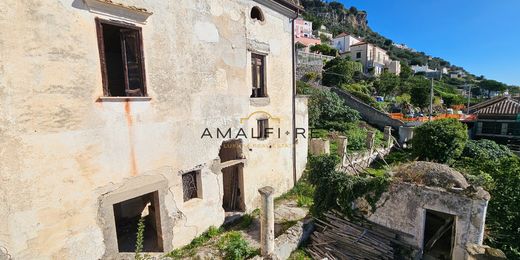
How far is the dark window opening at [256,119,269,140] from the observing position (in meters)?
10.6

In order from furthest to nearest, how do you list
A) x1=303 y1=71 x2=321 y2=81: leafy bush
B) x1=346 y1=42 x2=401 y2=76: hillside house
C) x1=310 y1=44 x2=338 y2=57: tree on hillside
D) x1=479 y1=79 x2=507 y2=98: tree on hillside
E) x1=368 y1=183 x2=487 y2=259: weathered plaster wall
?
x1=479 y1=79 x2=507 y2=98: tree on hillside, x1=346 y1=42 x2=401 y2=76: hillside house, x1=310 y1=44 x2=338 y2=57: tree on hillside, x1=303 y1=71 x2=321 y2=81: leafy bush, x1=368 y1=183 x2=487 y2=259: weathered plaster wall

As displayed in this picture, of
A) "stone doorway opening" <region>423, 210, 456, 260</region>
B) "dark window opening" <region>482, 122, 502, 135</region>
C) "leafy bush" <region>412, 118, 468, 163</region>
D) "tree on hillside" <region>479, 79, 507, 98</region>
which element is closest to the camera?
"stone doorway opening" <region>423, 210, 456, 260</region>

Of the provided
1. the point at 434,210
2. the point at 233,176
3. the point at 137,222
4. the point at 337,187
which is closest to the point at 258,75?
the point at 233,176

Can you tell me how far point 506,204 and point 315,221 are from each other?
239 inches

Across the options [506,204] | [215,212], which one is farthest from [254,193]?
[506,204]

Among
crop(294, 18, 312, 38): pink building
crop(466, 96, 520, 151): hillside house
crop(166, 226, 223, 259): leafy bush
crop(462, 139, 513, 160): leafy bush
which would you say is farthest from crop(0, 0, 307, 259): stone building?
crop(294, 18, 312, 38): pink building

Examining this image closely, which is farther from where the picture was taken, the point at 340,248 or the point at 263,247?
the point at 340,248

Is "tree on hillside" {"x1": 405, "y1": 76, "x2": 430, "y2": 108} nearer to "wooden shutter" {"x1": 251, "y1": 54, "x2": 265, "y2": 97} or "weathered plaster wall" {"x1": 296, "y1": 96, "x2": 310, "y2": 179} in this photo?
"weathered plaster wall" {"x1": 296, "y1": 96, "x2": 310, "y2": 179}

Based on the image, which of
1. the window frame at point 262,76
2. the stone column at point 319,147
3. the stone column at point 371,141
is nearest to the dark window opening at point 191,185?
the window frame at point 262,76

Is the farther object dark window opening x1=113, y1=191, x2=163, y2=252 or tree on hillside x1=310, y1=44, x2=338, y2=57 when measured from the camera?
tree on hillside x1=310, y1=44, x2=338, y2=57

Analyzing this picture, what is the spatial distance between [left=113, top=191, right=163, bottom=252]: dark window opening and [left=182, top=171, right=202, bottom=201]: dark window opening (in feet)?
3.28

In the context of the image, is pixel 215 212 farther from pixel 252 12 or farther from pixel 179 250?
pixel 252 12

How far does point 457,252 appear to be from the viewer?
7.63 meters

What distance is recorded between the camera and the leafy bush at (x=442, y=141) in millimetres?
17219
